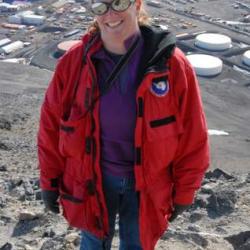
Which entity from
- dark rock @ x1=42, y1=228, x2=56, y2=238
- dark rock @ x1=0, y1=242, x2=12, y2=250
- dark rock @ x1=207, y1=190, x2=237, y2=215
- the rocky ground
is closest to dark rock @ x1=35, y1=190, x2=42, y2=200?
the rocky ground

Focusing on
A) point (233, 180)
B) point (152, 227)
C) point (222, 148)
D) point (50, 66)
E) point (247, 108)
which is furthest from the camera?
point (50, 66)

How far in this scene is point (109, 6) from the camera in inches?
166

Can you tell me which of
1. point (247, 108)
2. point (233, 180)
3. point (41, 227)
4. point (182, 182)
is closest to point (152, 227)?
point (182, 182)

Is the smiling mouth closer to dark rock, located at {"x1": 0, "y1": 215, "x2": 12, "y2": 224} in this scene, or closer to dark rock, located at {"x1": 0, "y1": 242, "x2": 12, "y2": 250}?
dark rock, located at {"x1": 0, "y1": 242, "x2": 12, "y2": 250}

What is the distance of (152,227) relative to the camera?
454cm

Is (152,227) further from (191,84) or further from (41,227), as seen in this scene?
(41,227)

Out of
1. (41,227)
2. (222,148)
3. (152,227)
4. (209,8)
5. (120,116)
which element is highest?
(120,116)

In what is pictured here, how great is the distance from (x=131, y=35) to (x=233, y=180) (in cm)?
674

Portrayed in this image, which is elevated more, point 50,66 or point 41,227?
point 41,227

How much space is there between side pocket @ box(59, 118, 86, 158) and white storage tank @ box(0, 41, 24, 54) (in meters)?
41.3

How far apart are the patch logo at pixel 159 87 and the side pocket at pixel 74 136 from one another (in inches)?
21.9

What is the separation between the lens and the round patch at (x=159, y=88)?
4160 mm

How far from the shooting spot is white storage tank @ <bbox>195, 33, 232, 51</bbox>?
149ft

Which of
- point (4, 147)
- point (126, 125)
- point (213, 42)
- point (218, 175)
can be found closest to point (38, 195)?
point (218, 175)
